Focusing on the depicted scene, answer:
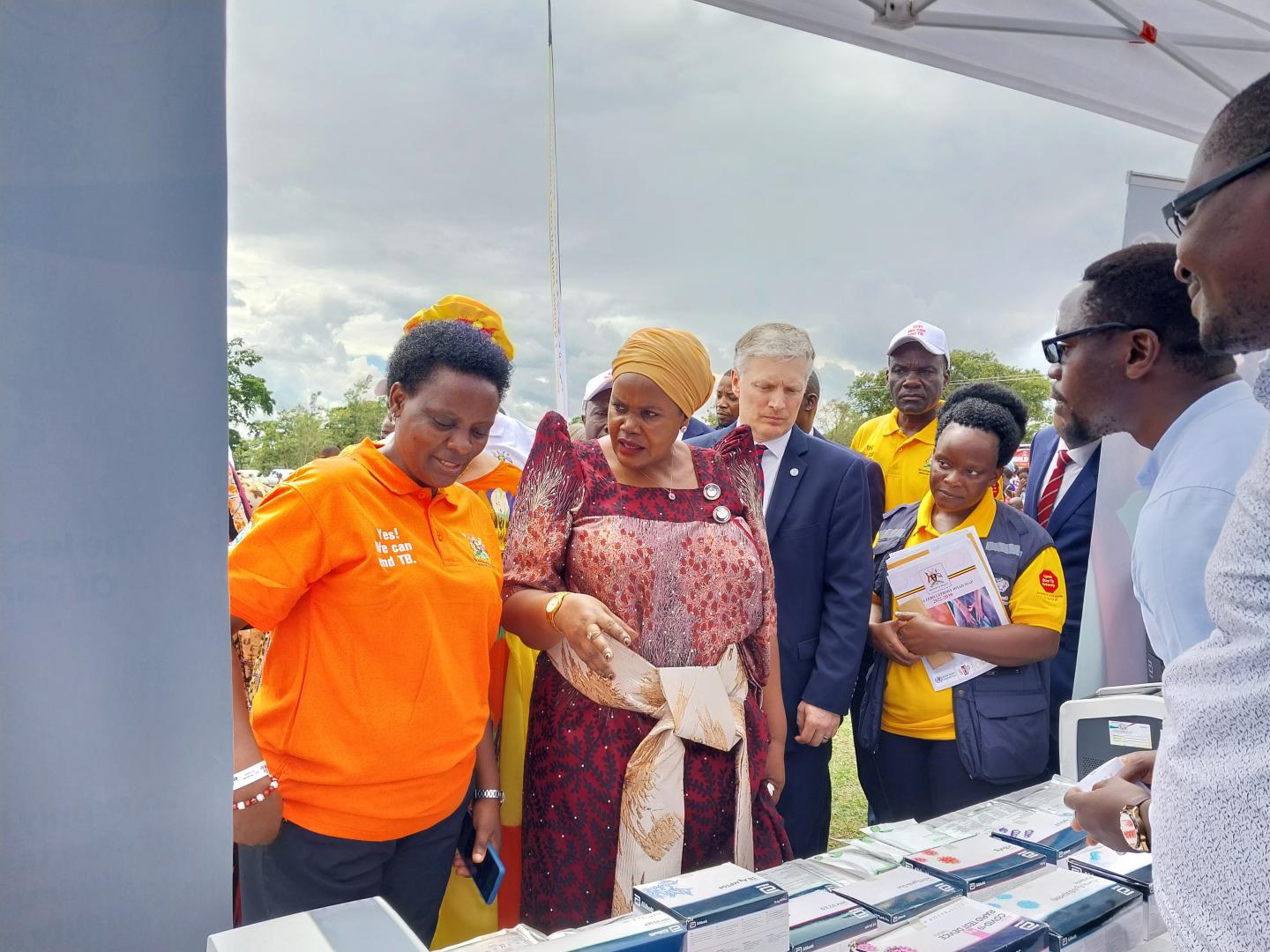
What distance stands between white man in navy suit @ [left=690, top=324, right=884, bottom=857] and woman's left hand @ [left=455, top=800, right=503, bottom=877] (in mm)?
1019

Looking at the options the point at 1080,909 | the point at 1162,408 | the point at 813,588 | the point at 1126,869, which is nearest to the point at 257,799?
the point at 1080,909

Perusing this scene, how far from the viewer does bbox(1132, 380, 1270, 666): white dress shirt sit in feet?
4.38

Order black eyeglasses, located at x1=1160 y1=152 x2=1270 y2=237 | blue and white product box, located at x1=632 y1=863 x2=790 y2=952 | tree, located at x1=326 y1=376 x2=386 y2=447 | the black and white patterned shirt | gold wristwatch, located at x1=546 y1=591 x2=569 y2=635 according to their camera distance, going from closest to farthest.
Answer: the black and white patterned shirt, black eyeglasses, located at x1=1160 y1=152 x2=1270 y2=237, blue and white product box, located at x1=632 y1=863 x2=790 y2=952, gold wristwatch, located at x1=546 y1=591 x2=569 y2=635, tree, located at x1=326 y1=376 x2=386 y2=447

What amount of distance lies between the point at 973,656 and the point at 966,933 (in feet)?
4.48

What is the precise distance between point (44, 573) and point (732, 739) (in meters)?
1.53

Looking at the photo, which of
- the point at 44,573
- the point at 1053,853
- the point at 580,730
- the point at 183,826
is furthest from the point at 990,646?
the point at 44,573

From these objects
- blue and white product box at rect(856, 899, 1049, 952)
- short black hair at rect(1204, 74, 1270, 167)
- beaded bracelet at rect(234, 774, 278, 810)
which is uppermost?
short black hair at rect(1204, 74, 1270, 167)

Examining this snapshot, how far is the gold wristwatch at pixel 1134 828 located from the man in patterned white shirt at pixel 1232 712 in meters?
0.49

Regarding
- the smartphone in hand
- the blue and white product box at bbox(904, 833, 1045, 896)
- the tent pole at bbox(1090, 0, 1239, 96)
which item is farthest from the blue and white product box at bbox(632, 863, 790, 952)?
the tent pole at bbox(1090, 0, 1239, 96)

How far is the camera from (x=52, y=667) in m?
0.90

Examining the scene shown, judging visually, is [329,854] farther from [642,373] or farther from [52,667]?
[642,373]

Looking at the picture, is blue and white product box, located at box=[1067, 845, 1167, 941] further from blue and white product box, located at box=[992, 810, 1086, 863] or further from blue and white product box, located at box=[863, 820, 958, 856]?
blue and white product box, located at box=[863, 820, 958, 856]

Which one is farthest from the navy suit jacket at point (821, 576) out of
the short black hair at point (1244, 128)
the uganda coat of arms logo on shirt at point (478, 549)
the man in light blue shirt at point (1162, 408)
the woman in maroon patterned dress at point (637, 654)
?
the short black hair at point (1244, 128)

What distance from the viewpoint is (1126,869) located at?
162 centimetres
